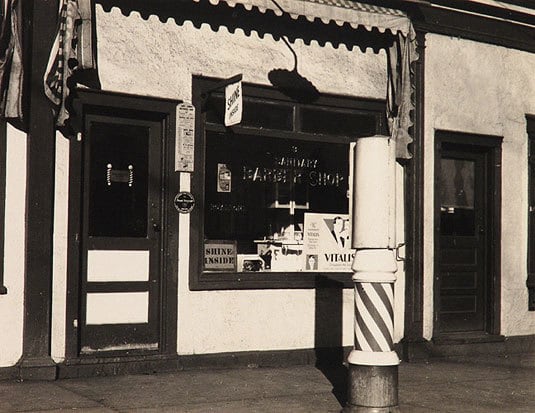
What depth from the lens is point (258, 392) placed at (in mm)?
8234

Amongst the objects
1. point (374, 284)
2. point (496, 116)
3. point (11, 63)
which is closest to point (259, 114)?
point (11, 63)

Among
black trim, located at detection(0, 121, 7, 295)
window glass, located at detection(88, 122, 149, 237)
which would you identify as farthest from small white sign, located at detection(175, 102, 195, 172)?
black trim, located at detection(0, 121, 7, 295)

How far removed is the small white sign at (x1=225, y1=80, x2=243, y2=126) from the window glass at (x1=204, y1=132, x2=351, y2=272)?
1.48 feet

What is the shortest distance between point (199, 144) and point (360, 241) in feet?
10.5

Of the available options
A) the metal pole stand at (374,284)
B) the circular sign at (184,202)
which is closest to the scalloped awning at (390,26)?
the circular sign at (184,202)

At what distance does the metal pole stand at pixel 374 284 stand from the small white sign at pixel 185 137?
115 inches

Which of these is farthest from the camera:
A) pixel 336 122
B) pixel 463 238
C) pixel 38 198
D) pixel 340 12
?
pixel 463 238

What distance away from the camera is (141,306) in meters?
9.33

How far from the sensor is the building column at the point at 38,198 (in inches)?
334

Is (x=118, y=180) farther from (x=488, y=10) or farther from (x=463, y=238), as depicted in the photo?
(x=488, y=10)

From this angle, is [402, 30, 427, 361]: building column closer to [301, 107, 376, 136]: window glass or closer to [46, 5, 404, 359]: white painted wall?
[301, 107, 376, 136]: window glass

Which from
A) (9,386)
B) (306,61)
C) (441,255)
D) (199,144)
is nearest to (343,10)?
(306,61)

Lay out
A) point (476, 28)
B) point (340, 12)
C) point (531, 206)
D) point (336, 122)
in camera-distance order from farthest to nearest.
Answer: point (531, 206) → point (476, 28) → point (336, 122) → point (340, 12)

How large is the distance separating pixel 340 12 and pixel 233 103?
1.58 meters
